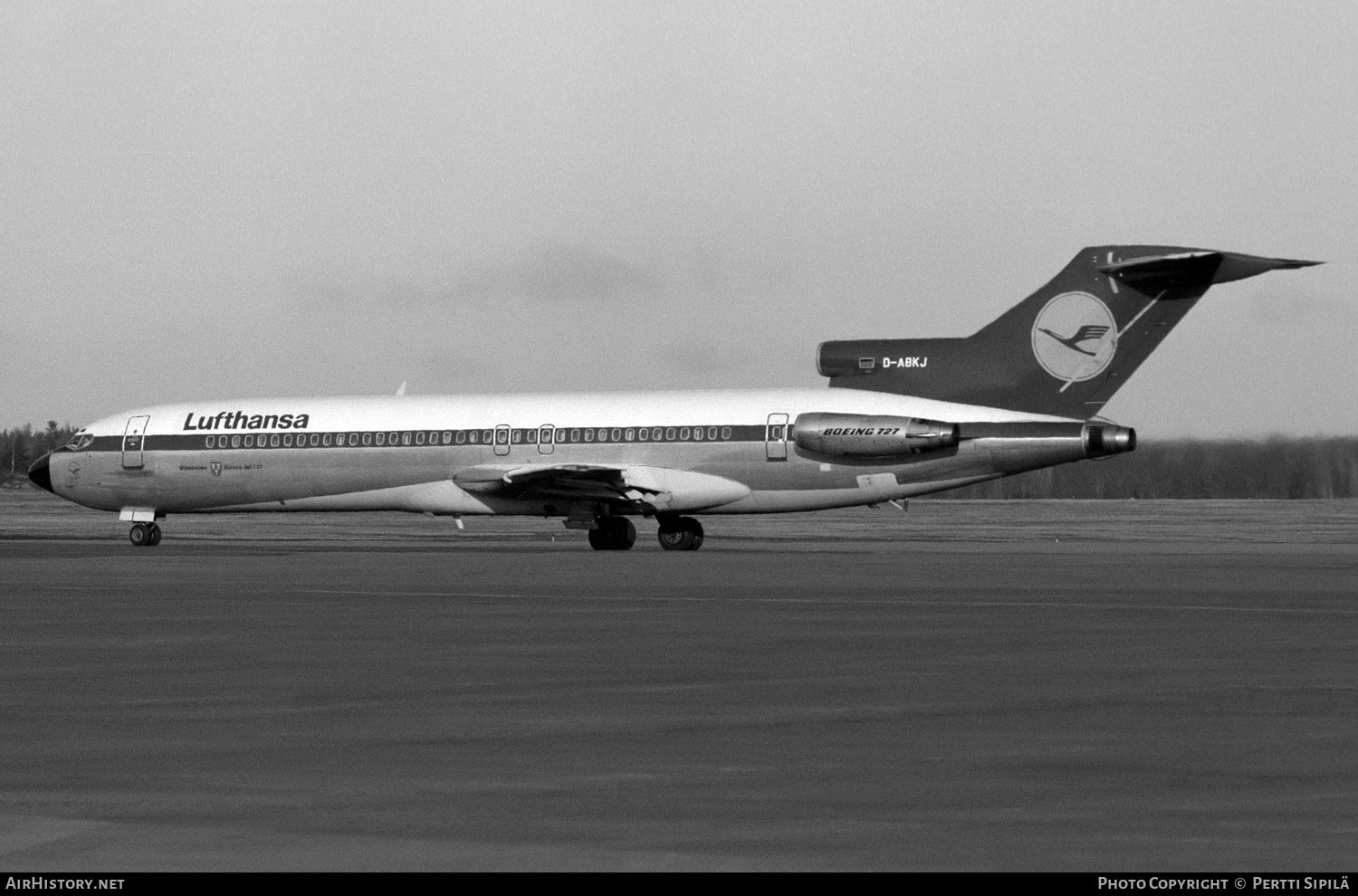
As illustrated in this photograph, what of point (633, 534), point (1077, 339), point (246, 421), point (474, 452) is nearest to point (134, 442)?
point (246, 421)

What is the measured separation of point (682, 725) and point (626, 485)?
31.5 meters

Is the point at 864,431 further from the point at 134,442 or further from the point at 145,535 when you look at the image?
the point at 134,442

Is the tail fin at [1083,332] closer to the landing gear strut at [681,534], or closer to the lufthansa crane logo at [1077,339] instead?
the lufthansa crane logo at [1077,339]

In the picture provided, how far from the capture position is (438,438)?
45.3 m

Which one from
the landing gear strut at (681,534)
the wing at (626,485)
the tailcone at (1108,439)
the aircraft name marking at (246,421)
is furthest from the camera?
the aircraft name marking at (246,421)

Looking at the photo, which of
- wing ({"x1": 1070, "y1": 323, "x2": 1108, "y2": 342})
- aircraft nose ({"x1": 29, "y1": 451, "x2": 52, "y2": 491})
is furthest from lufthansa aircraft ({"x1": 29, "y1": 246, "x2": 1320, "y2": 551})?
aircraft nose ({"x1": 29, "y1": 451, "x2": 52, "y2": 491})

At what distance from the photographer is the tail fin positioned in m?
40.6

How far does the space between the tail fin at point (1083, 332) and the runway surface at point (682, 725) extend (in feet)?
42.7

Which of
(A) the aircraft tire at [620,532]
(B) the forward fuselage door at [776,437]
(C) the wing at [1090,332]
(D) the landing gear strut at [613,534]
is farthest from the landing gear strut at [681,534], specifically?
(C) the wing at [1090,332]

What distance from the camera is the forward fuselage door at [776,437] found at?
41781 millimetres

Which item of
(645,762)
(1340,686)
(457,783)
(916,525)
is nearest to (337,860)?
(457,783)

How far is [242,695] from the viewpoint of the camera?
13375mm

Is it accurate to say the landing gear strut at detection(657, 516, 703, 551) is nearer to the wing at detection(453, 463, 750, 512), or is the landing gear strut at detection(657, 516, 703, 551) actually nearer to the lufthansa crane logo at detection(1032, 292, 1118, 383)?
the wing at detection(453, 463, 750, 512)

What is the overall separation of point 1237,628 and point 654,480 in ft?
80.5
